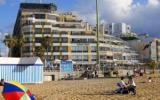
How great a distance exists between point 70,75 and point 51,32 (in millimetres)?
44999

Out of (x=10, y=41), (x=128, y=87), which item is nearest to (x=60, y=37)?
(x=10, y=41)

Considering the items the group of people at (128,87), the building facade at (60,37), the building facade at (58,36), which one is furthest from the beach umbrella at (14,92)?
the building facade at (58,36)

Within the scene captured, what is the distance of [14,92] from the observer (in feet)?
41.9

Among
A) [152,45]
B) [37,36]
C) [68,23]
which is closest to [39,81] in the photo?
[37,36]

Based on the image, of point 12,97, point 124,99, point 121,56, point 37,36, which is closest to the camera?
point 12,97

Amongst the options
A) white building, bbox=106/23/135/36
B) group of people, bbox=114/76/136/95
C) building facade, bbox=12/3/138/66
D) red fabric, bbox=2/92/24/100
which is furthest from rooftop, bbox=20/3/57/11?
red fabric, bbox=2/92/24/100

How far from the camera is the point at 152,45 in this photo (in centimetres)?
13900

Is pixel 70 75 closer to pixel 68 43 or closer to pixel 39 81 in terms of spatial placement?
pixel 39 81

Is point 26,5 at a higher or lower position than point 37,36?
higher

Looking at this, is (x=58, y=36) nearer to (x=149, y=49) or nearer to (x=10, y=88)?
(x=149, y=49)

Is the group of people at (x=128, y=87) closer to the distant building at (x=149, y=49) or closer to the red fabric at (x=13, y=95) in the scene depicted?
the red fabric at (x=13, y=95)

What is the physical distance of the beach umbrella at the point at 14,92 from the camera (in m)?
12.6

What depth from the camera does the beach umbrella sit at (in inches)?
496

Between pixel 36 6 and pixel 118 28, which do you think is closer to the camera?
pixel 36 6
